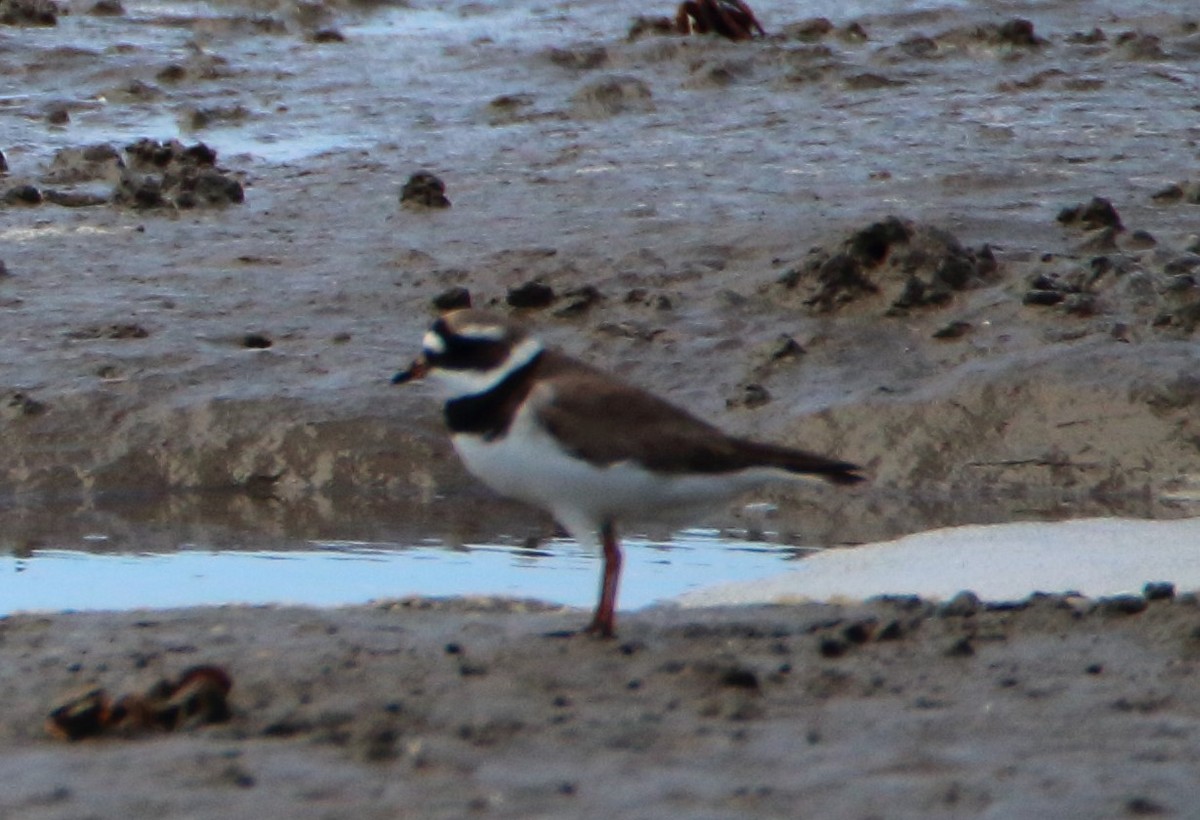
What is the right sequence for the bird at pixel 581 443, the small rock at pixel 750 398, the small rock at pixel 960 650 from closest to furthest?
the small rock at pixel 960 650, the bird at pixel 581 443, the small rock at pixel 750 398

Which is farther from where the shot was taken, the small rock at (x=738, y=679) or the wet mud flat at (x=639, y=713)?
the small rock at (x=738, y=679)

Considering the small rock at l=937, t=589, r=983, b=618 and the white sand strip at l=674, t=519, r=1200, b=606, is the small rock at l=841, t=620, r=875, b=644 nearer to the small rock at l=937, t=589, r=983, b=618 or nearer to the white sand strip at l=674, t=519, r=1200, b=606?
the small rock at l=937, t=589, r=983, b=618

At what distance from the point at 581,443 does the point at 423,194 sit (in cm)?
565

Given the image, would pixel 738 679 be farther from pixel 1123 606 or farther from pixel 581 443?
pixel 1123 606

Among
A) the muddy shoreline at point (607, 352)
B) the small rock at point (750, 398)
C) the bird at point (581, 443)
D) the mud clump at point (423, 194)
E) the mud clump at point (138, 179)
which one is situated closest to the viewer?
the muddy shoreline at point (607, 352)

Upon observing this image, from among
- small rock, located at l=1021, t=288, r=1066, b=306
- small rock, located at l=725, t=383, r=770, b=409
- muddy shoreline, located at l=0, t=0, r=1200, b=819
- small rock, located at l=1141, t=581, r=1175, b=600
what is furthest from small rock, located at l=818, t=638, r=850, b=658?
small rock, located at l=1021, t=288, r=1066, b=306

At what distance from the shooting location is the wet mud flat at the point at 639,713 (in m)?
3.95

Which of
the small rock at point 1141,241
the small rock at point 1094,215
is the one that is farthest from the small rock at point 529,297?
the small rock at point 1141,241

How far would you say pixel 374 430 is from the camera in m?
8.07

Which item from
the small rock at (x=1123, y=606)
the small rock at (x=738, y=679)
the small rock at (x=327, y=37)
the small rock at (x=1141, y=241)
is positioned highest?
the small rock at (x=738, y=679)

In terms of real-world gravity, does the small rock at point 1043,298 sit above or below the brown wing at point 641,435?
below

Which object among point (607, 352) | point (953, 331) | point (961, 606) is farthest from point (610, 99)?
point (961, 606)

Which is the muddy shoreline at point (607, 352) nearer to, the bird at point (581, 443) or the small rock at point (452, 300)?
the small rock at point (452, 300)

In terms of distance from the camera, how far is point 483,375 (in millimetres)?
5266
